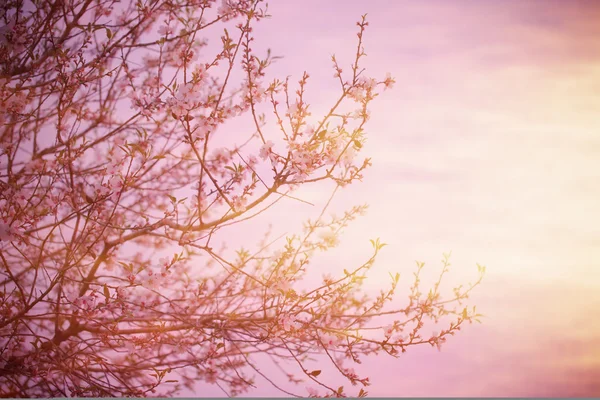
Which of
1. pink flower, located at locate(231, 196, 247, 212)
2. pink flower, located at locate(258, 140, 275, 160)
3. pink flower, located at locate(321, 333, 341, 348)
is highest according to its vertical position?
pink flower, located at locate(258, 140, 275, 160)

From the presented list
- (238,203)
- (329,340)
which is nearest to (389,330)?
(329,340)

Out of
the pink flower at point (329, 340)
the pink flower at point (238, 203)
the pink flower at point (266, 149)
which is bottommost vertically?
the pink flower at point (329, 340)

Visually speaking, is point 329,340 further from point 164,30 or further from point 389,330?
point 164,30

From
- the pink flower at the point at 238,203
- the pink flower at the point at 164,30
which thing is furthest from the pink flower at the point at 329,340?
the pink flower at the point at 164,30

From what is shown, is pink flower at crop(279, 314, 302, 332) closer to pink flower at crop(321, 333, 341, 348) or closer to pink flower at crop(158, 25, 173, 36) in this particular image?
pink flower at crop(321, 333, 341, 348)

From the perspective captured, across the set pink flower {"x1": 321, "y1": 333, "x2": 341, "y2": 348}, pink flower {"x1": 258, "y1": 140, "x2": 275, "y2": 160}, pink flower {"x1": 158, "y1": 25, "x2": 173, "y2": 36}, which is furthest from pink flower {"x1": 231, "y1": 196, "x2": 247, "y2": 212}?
pink flower {"x1": 158, "y1": 25, "x2": 173, "y2": 36}

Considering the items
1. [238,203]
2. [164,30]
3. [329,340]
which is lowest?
[329,340]

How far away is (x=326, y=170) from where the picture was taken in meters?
2.08

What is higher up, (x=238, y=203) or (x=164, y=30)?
(x=164, y=30)

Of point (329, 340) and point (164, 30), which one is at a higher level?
point (164, 30)

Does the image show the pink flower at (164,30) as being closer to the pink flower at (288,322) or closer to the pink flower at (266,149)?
the pink flower at (266,149)

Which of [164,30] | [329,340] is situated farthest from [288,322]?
[164,30]

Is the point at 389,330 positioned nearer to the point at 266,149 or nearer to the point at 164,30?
the point at 266,149

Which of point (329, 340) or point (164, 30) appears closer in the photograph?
point (329, 340)
